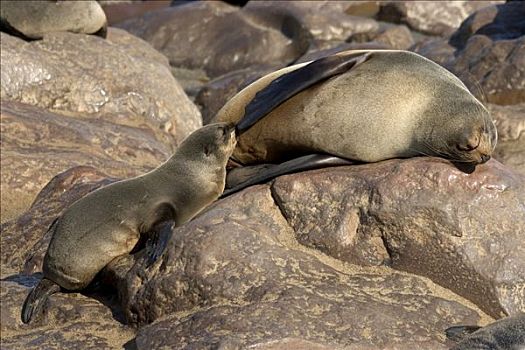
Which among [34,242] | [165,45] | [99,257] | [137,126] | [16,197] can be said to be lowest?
[165,45]

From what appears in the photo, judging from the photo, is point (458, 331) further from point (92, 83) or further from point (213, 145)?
point (92, 83)

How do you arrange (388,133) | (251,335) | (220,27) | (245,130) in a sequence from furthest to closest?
(220,27)
(245,130)
(388,133)
(251,335)

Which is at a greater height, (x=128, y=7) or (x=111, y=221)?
(x=111, y=221)

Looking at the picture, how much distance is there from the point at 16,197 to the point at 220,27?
11.2 meters

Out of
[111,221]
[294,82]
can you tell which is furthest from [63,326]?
[294,82]

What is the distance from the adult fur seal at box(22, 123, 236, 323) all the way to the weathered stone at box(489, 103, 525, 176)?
345 cm

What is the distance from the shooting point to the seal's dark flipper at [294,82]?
5531mm

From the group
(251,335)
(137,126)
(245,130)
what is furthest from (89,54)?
(251,335)

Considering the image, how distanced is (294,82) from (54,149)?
3425mm

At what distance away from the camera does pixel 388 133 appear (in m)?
5.34

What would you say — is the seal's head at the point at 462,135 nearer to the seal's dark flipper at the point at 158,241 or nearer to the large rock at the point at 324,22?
the seal's dark flipper at the point at 158,241

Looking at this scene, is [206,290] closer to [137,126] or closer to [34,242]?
[34,242]

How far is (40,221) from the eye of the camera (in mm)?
6602

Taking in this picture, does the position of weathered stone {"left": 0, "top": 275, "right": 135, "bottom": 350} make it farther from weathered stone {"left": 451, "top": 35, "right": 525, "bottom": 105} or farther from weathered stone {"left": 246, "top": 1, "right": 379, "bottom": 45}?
weathered stone {"left": 246, "top": 1, "right": 379, "bottom": 45}
